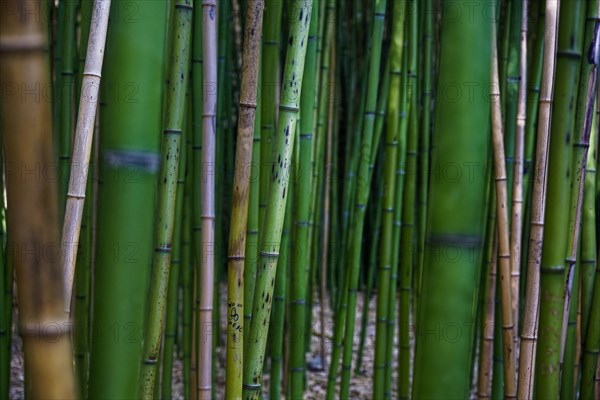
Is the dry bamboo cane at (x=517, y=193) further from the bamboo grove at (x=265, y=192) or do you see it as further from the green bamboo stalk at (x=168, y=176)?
the green bamboo stalk at (x=168, y=176)

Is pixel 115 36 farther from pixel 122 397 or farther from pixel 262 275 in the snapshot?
pixel 262 275

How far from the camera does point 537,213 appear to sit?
2.67 feet

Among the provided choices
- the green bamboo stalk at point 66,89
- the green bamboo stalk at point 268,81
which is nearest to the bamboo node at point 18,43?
the green bamboo stalk at point 268,81

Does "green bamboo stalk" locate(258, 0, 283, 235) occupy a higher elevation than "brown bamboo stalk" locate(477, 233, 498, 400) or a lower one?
higher

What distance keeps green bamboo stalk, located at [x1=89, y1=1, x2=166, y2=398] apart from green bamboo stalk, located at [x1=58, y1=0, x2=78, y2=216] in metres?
0.63

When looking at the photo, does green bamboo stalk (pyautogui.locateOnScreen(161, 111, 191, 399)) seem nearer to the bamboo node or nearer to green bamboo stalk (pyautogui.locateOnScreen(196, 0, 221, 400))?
green bamboo stalk (pyautogui.locateOnScreen(196, 0, 221, 400))

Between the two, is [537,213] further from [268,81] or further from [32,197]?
[32,197]

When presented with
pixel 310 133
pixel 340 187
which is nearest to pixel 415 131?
pixel 310 133

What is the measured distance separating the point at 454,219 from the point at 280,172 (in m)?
0.30

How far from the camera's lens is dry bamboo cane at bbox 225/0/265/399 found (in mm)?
714

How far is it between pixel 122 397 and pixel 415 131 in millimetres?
1056

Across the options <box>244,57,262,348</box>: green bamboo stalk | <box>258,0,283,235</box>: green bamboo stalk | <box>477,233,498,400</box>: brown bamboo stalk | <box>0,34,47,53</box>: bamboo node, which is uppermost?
<box>258,0,283,235</box>: green bamboo stalk

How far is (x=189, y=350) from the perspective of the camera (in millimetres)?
1421

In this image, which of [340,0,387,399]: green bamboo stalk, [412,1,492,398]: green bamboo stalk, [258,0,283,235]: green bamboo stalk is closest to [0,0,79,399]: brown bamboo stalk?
[412,1,492,398]: green bamboo stalk
